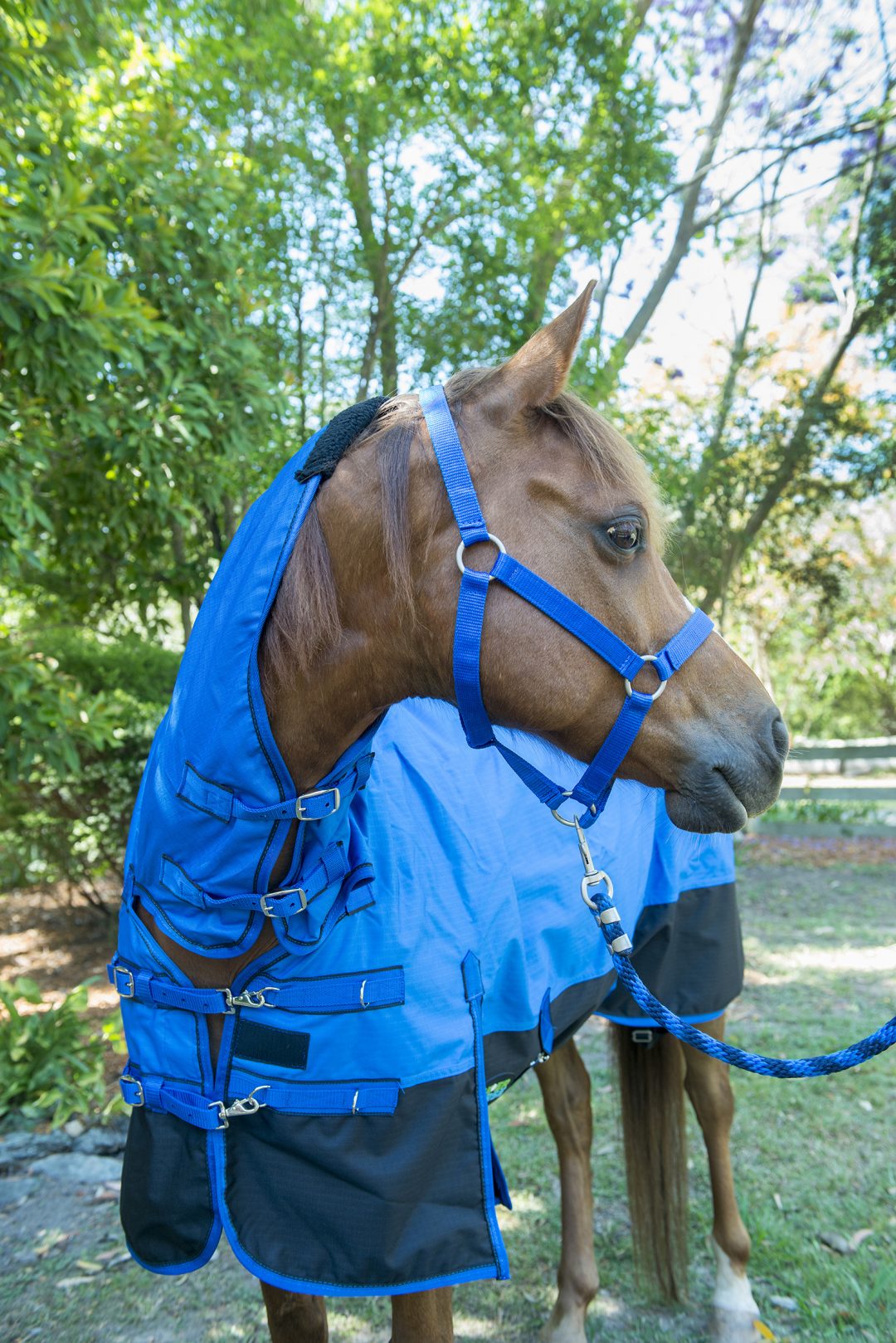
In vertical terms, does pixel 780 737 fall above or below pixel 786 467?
below

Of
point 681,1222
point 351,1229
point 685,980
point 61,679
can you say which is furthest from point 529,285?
point 351,1229

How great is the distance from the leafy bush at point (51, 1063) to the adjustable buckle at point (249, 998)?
2.23 meters

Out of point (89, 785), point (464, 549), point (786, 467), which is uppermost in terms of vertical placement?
point (786, 467)

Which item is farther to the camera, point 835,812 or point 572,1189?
point 835,812

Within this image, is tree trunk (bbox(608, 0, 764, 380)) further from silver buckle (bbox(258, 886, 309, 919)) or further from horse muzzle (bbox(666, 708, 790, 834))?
silver buckle (bbox(258, 886, 309, 919))

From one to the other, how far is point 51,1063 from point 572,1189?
7.25ft

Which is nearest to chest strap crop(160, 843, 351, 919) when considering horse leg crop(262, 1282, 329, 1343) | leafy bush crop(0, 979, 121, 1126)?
horse leg crop(262, 1282, 329, 1343)

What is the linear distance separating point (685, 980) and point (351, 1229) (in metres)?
1.31

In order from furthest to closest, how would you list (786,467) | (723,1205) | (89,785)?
(786,467) < (89,785) < (723,1205)

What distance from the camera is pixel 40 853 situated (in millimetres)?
5426

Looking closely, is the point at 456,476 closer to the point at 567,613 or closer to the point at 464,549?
the point at 464,549

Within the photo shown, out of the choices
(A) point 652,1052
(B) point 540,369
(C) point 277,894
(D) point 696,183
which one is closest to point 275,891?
(C) point 277,894

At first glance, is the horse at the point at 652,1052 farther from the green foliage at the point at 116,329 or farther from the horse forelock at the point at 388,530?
the green foliage at the point at 116,329

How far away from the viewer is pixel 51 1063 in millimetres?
3627
